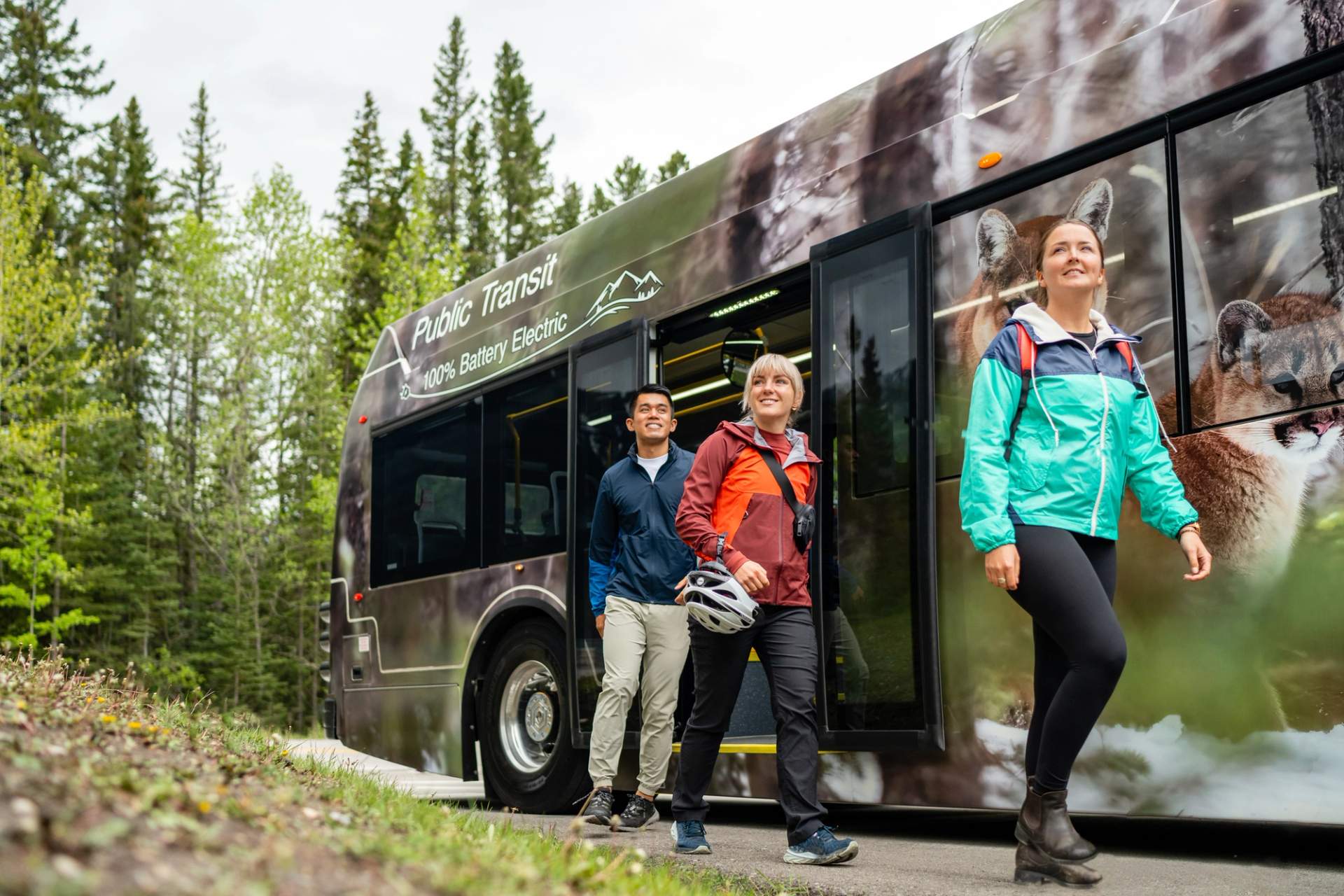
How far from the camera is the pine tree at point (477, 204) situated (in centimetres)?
4228

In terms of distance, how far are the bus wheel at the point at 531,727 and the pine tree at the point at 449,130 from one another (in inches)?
1403

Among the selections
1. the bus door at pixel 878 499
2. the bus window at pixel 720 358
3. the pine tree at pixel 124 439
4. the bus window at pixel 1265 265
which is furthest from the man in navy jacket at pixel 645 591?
the pine tree at pixel 124 439

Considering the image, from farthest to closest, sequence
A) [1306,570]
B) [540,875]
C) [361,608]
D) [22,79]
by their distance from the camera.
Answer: [22,79], [361,608], [1306,570], [540,875]

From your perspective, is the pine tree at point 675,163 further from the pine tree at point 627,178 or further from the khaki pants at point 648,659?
the khaki pants at point 648,659

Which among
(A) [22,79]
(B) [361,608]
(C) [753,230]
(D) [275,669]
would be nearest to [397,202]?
(A) [22,79]

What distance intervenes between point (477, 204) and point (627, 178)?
5.73m

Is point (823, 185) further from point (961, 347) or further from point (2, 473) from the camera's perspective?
point (2, 473)

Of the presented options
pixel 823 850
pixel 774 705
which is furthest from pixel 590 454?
pixel 823 850

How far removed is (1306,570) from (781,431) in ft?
6.25

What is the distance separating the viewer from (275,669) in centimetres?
3138

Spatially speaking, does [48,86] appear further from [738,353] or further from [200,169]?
[738,353]

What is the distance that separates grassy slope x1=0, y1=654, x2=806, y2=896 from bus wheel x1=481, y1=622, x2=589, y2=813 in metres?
3.02

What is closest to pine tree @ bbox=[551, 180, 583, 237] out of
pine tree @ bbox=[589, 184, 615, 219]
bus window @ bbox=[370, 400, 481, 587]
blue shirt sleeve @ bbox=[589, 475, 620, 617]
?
pine tree @ bbox=[589, 184, 615, 219]

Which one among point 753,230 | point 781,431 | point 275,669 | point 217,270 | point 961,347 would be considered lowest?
point 275,669
